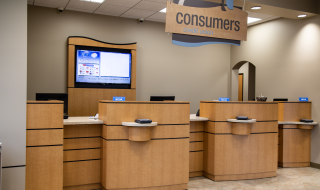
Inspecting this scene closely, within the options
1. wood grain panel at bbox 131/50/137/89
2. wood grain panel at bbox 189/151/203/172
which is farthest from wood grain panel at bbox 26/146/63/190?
wood grain panel at bbox 131/50/137/89

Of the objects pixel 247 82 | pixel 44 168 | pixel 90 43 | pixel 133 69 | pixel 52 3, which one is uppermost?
pixel 52 3

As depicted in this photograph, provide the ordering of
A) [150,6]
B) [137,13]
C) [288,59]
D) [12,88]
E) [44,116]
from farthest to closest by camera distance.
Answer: [137,13], [288,59], [150,6], [44,116], [12,88]

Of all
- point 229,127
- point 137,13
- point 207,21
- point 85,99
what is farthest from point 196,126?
point 137,13

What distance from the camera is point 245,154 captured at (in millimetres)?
4715

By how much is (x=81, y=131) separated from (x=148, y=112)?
1092mm

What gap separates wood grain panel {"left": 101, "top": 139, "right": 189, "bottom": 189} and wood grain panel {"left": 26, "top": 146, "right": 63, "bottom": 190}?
0.65m

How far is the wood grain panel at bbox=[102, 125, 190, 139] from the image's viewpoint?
3816 millimetres

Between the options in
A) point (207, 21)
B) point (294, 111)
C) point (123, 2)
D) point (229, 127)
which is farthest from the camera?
point (294, 111)

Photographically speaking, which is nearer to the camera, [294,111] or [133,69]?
[294,111]

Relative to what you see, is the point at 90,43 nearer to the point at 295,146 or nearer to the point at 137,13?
the point at 137,13

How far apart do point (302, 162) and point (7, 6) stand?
6230 millimetres

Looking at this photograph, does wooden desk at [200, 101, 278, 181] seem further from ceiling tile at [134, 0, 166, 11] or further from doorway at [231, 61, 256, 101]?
doorway at [231, 61, 256, 101]

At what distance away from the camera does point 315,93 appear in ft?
19.0

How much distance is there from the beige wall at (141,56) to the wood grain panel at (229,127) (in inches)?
115
